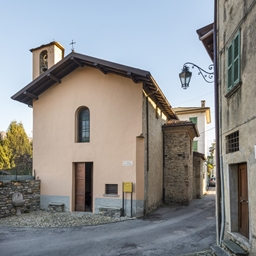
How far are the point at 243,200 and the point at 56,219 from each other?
7.26 metres

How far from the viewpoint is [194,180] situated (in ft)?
58.6

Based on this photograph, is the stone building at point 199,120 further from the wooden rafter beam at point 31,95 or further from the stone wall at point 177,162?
the wooden rafter beam at point 31,95

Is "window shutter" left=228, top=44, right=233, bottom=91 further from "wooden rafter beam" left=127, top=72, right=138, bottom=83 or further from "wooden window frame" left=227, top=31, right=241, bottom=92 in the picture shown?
"wooden rafter beam" left=127, top=72, right=138, bottom=83

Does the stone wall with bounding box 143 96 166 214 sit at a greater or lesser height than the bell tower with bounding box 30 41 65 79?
lesser

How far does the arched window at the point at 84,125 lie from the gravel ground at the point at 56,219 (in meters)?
3.44

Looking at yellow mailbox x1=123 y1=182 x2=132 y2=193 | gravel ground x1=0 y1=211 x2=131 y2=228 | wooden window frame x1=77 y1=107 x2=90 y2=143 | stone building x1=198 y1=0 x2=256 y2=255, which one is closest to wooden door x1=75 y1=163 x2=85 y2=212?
gravel ground x1=0 y1=211 x2=131 y2=228

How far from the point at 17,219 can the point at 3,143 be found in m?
15.2

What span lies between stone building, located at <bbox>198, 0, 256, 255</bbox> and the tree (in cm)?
1988

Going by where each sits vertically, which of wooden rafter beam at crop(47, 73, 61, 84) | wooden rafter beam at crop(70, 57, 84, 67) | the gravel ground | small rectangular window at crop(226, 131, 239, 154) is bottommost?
the gravel ground

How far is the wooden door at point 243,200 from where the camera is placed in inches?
218

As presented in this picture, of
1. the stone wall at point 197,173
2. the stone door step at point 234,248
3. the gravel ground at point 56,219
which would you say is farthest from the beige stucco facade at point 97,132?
the stone wall at point 197,173

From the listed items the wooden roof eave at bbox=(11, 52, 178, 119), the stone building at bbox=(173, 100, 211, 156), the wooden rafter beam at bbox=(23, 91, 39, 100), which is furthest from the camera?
the stone building at bbox=(173, 100, 211, 156)

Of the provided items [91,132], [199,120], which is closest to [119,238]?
[91,132]

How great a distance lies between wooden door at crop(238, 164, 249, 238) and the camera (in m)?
5.54
